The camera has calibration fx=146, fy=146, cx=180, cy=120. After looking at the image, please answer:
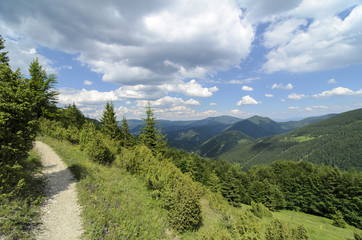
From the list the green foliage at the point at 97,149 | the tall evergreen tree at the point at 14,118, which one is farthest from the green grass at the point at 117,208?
the tall evergreen tree at the point at 14,118

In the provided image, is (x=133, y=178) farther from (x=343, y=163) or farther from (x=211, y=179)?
(x=343, y=163)

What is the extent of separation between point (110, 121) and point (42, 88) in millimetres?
12408

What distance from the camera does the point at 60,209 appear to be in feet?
26.3

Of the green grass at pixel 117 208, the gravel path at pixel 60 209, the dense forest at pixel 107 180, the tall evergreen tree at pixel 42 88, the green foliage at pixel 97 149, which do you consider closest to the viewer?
the gravel path at pixel 60 209

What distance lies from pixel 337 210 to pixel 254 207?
3789cm

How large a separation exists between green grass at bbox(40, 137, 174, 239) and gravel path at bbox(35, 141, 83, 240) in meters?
0.41

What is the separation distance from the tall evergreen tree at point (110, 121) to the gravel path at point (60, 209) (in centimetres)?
1753

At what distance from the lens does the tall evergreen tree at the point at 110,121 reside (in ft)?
97.6

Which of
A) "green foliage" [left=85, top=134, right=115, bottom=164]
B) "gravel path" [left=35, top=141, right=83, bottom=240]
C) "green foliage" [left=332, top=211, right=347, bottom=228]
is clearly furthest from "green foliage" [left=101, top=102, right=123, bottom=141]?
"green foliage" [left=332, top=211, right=347, bottom=228]

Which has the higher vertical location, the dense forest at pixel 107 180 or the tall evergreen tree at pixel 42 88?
the tall evergreen tree at pixel 42 88

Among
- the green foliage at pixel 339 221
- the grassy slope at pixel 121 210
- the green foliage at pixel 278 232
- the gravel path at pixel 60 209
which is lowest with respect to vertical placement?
the green foliage at pixel 339 221

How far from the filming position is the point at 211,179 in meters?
55.8

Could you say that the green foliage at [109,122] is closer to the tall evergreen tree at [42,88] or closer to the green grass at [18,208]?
the tall evergreen tree at [42,88]

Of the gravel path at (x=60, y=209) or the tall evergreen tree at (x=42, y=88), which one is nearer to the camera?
the gravel path at (x=60, y=209)
